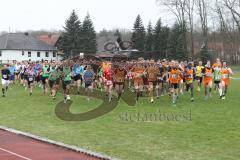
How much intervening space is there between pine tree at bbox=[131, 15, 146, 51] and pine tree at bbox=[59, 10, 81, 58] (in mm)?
8802

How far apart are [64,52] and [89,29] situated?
567 centimetres

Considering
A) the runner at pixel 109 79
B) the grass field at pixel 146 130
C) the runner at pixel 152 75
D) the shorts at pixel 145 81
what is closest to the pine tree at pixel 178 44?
the shorts at pixel 145 81

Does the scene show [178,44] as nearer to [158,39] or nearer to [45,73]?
[158,39]

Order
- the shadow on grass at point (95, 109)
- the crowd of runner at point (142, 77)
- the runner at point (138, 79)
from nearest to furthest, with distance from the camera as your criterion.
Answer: the shadow on grass at point (95, 109) < the crowd of runner at point (142, 77) < the runner at point (138, 79)

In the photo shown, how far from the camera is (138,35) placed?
68.3 metres

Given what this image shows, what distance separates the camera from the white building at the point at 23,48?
89463 millimetres

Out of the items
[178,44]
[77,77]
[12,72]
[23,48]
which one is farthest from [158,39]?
[77,77]

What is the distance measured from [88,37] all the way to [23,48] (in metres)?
26.2

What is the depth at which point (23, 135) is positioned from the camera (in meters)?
12.2

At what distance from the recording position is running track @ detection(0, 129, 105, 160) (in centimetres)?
975

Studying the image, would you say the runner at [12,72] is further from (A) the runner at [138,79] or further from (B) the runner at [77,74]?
(A) the runner at [138,79]

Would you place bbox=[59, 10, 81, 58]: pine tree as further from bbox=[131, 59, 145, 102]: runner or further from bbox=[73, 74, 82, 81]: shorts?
bbox=[131, 59, 145, 102]: runner

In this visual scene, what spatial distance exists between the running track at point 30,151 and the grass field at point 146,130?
0.49 meters

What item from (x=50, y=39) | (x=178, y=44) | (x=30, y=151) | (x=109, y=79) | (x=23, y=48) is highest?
(x=50, y=39)
